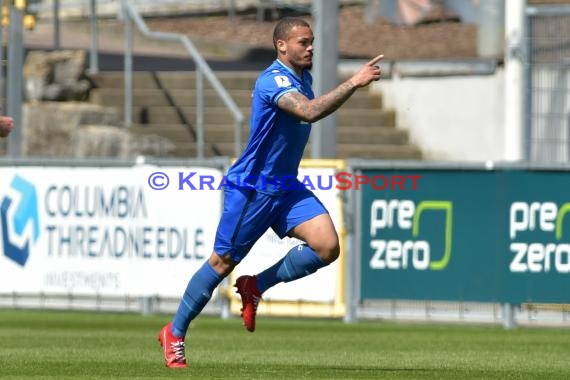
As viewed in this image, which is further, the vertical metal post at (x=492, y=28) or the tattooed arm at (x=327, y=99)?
the vertical metal post at (x=492, y=28)

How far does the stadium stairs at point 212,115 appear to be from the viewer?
24.1 m

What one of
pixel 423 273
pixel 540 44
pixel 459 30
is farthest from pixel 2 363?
pixel 459 30

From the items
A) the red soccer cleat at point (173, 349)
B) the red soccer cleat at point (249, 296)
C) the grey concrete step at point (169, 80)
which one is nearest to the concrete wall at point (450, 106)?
the grey concrete step at point (169, 80)

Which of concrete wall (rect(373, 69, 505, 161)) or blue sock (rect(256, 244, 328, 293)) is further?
concrete wall (rect(373, 69, 505, 161))

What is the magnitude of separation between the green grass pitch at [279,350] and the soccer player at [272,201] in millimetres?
509

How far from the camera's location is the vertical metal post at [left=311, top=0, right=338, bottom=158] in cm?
1908

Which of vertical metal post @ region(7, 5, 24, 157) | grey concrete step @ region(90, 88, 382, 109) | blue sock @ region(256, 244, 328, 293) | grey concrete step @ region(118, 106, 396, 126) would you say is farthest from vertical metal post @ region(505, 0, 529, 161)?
blue sock @ region(256, 244, 328, 293)

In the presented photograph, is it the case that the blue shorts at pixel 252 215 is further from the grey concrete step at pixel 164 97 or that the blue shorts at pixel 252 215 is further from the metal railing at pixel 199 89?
the grey concrete step at pixel 164 97

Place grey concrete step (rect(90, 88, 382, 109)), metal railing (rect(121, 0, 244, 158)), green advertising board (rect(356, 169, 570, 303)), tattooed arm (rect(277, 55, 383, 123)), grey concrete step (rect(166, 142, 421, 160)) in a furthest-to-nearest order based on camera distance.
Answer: grey concrete step (rect(90, 88, 382, 109)) → grey concrete step (rect(166, 142, 421, 160)) → metal railing (rect(121, 0, 244, 158)) → green advertising board (rect(356, 169, 570, 303)) → tattooed arm (rect(277, 55, 383, 123))

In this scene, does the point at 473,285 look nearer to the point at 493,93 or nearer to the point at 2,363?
the point at 2,363

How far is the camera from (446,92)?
79.2ft

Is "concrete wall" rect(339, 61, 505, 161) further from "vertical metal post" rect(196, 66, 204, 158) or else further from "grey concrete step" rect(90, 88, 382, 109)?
"vertical metal post" rect(196, 66, 204, 158)

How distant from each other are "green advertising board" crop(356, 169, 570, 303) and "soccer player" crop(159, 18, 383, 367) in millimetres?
5368

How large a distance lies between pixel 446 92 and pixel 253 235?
13.6 m
